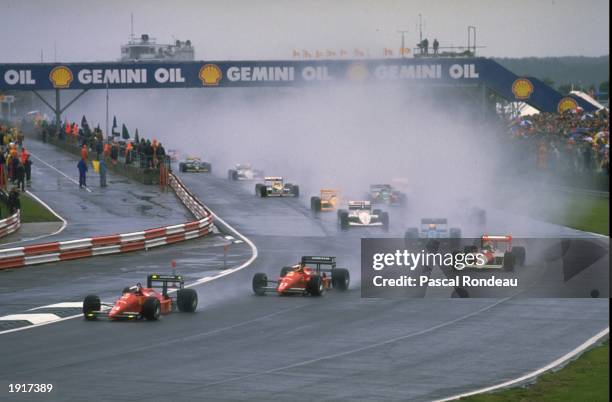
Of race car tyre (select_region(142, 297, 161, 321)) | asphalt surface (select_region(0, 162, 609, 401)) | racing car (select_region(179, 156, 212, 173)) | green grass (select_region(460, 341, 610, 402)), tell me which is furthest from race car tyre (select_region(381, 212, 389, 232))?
racing car (select_region(179, 156, 212, 173))

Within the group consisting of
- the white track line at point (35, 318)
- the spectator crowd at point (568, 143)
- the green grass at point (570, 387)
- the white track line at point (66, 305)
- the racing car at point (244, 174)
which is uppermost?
the spectator crowd at point (568, 143)

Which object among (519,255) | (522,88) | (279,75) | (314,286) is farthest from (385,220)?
(522,88)

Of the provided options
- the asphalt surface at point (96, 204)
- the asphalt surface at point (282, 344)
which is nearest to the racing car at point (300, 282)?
the asphalt surface at point (282, 344)

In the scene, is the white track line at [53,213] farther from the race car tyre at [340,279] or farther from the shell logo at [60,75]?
the shell logo at [60,75]

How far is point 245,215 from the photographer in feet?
189

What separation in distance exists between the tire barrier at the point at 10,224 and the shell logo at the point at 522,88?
143 ft

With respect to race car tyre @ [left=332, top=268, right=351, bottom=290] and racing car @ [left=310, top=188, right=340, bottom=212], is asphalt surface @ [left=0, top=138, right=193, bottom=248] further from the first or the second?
race car tyre @ [left=332, top=268, right=351, bottom=290]

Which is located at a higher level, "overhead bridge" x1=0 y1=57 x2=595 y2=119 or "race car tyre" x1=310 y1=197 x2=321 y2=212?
"overhead bridge" x1=0 y1=57 x2=595 y2=119

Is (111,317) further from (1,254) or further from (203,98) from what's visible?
(203,98)

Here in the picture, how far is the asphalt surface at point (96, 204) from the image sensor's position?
49.4m

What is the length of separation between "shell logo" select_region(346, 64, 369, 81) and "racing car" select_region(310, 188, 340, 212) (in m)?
24.7

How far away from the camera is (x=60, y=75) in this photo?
8406 centimetres

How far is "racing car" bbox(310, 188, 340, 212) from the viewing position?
57.9 m

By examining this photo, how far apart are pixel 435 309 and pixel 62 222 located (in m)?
26.5
